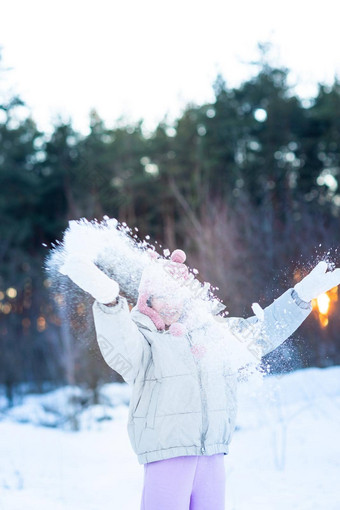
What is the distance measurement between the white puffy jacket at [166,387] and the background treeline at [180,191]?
23.7ft

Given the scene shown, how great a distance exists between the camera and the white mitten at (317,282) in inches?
105

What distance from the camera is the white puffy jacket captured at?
2248 millimetres

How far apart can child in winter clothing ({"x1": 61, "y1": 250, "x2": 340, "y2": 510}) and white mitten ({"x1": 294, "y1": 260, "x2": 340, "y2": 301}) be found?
1.30 ft

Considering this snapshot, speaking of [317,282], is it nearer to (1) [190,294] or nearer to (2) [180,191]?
A: (1) [190,294]

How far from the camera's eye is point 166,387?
92.4 inches

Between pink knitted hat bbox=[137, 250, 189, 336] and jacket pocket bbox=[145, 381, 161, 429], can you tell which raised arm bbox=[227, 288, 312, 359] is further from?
jacket pocket bbox=[145, 381, 161, 429]

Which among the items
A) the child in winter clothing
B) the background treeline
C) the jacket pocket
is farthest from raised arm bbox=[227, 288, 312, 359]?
the background treeline

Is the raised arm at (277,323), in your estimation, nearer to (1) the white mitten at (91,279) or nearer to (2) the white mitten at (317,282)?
(2) the white mitten at (317,282)

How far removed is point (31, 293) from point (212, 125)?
23.4 feet

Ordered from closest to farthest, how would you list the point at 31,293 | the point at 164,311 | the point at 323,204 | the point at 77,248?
the point at 77,248
the point at 164,311
the point at 323,204
the point at 31,293

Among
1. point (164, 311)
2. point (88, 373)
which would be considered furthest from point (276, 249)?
point (164, 311)

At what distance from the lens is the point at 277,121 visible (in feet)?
53.7

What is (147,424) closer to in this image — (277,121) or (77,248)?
(77,248)

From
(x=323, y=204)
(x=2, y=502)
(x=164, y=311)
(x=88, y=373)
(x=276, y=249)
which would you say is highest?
(x=323, y=204)
